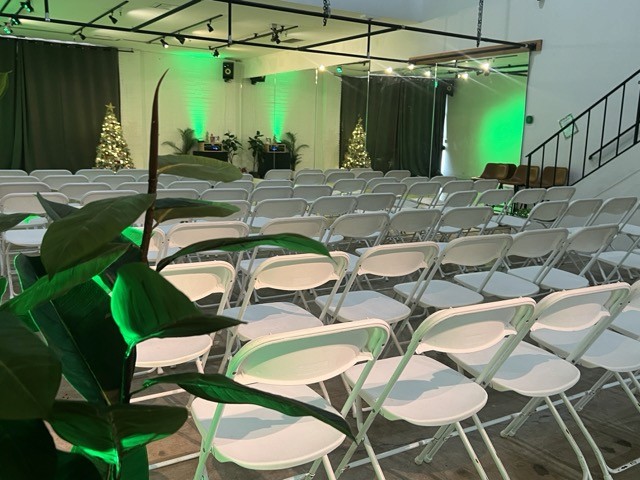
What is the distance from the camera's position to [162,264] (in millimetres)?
999

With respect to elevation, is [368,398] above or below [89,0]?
below

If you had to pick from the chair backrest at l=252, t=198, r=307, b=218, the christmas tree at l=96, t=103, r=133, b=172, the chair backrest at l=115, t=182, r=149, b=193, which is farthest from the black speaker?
the chair backrest at l=252, t=198, r=307, b=218

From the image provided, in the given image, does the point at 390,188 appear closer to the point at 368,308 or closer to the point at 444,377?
the point at 368,308

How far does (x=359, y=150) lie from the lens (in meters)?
13.8

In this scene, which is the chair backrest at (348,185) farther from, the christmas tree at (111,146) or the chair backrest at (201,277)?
the christmas tree at (111,146)

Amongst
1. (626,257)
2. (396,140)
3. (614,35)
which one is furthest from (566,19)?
(626,257)

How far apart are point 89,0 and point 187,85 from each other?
21.7 feet

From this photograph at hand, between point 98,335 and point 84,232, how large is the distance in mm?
377

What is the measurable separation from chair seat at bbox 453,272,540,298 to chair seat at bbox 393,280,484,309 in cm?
15

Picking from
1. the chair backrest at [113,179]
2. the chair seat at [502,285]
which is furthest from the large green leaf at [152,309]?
the chair backrest at [113,179]

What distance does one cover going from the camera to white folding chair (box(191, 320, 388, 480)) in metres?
1.84

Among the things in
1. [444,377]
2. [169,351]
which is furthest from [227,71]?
[444,377]

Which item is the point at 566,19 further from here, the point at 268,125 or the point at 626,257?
the point at 268,125

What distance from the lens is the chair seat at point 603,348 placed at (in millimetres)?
2768
